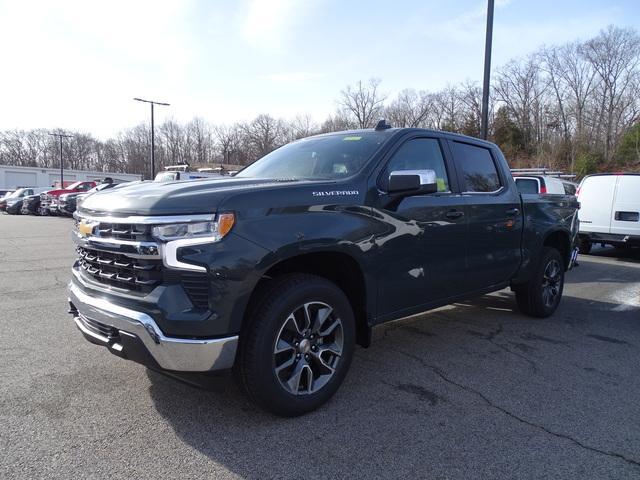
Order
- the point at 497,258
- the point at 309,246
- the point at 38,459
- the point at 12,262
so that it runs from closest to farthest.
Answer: the point at 38,459 < the point at 309,246 < the point at 497,258 < the point at 12,262

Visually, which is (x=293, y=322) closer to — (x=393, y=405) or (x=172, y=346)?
(x=172, y=346)

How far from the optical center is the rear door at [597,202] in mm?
10781

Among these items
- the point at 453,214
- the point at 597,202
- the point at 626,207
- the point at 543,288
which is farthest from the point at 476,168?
the point at 597,202

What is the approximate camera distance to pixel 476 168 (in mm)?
4664

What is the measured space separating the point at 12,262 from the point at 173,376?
8034 millimetres

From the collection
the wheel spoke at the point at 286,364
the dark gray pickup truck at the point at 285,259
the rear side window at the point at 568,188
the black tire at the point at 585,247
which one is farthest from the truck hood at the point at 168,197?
the rear side window at the point at 568,188

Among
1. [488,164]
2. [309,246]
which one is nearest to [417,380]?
[309,246]

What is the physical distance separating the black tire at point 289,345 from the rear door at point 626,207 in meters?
9.84

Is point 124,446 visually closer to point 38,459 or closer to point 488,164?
point 38,459

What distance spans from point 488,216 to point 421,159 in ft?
3.33

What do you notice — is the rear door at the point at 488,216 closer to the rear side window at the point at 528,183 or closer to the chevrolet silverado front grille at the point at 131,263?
the chevrolet silverado front grille at the point at 131,263

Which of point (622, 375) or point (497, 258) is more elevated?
point (497, 258)

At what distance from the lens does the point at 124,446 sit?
265 cm

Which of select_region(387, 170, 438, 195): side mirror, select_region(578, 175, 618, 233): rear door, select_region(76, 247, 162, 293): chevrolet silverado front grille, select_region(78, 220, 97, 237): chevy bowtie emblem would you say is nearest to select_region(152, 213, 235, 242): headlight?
select_region(76, 247, 162, 293): chevrolet silverado front grille
